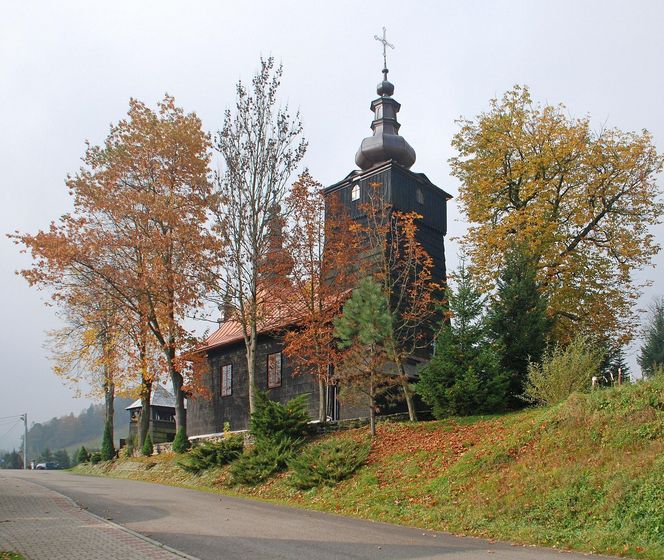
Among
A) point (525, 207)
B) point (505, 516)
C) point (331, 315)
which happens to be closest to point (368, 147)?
point (525, 207)

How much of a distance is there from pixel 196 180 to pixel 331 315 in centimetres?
819

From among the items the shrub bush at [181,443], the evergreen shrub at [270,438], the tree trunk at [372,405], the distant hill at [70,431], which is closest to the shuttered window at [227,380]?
the shrub bush at [181,443]

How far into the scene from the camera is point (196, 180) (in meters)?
27.4

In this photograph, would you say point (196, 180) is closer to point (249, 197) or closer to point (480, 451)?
point (249, 197)

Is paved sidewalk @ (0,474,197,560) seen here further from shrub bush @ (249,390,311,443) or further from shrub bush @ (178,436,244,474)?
shrub bush @ (178,436,244,474)

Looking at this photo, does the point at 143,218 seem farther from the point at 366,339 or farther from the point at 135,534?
the point at 135,534

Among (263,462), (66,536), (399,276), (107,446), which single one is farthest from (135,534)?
(107,446)

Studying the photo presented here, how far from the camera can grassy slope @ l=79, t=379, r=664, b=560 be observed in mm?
11219

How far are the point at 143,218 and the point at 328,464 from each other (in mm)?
13815

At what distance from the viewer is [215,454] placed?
22.8m

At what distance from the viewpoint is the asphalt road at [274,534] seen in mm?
10109

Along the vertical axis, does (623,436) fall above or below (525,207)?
below

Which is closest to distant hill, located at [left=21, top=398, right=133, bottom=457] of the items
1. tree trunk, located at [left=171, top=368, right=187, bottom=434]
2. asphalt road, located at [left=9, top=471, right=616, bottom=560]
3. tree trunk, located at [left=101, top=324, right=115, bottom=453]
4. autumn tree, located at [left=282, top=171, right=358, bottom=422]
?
tree trunk, located at [left=101, top=324, right=115, bottom=453]

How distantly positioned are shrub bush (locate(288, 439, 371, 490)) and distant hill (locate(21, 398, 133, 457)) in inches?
5446
